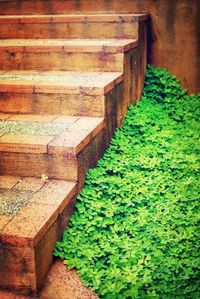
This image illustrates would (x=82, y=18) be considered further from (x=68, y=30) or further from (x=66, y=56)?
(x=66, y=56)

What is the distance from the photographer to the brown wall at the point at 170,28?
235 inches

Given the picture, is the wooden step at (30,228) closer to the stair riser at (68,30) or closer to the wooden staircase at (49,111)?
the wooden staircase at (49,111)

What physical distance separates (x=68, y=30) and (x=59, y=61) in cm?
103

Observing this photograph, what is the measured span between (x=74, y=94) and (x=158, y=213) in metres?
1.72

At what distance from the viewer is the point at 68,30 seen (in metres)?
5.81

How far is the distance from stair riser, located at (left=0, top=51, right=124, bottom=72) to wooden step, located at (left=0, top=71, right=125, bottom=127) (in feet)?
1.28

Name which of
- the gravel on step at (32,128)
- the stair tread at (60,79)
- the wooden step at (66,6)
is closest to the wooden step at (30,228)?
the gravel on step at (32,128)

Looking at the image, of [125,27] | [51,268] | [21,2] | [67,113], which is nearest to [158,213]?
[51,268]

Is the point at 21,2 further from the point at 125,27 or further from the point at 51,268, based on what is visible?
the point at 51,268

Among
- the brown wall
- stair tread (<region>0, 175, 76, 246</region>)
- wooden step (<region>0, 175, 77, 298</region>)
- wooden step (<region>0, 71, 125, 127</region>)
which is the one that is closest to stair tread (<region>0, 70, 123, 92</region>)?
wooden step (<region>0, 71, 125, 127</region>)

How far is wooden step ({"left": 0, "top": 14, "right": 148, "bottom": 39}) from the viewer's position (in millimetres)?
5590

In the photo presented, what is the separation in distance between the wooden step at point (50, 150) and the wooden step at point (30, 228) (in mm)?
179

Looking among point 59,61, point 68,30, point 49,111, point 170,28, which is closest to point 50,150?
point 49,111

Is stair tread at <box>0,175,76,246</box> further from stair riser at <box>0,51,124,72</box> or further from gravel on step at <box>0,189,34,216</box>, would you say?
stair riser at <box>0,51,124,72</box>
